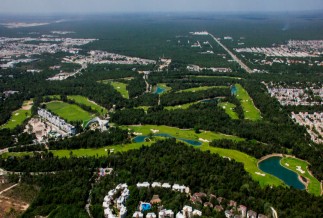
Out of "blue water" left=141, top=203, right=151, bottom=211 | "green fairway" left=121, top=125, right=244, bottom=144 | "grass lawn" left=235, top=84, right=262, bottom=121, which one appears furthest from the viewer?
"grass lawn" left=235, top=84, right=262, bottom=121

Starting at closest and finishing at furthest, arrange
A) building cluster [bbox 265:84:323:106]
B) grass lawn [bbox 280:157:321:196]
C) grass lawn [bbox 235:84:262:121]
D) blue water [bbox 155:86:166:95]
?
grass lawn [bbox 280:157:321:196] < grass lawn [bbox 235:84:262:121] < building cluster [bbox 265:84:323:106] < blue water [bbox 155:86:166:95]

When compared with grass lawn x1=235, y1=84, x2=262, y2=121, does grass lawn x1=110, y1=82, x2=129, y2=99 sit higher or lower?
lower

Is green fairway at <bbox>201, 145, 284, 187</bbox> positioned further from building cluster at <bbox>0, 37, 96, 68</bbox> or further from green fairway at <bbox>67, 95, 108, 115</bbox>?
building cluster at <bbox>0, 37, 96, 68</bbox>

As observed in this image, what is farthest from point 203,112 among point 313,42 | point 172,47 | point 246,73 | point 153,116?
point 313,42

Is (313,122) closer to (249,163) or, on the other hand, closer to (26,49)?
(249,163)

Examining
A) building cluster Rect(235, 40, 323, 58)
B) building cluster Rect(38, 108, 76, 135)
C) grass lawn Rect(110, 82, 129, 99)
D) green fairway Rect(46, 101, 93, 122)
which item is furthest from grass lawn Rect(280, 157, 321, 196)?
building cluster Rect(235, 40, 323, 58)

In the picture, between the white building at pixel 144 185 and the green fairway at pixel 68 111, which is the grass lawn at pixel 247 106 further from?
the white building at pixel 144 185

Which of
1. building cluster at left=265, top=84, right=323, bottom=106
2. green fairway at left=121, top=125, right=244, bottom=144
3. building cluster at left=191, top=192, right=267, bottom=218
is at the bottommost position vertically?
green fairway at left=121, top=125, right=244, bottom=144

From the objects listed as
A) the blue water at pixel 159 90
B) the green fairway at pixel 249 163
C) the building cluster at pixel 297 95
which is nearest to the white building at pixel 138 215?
the green fairway at pixel 249 163
